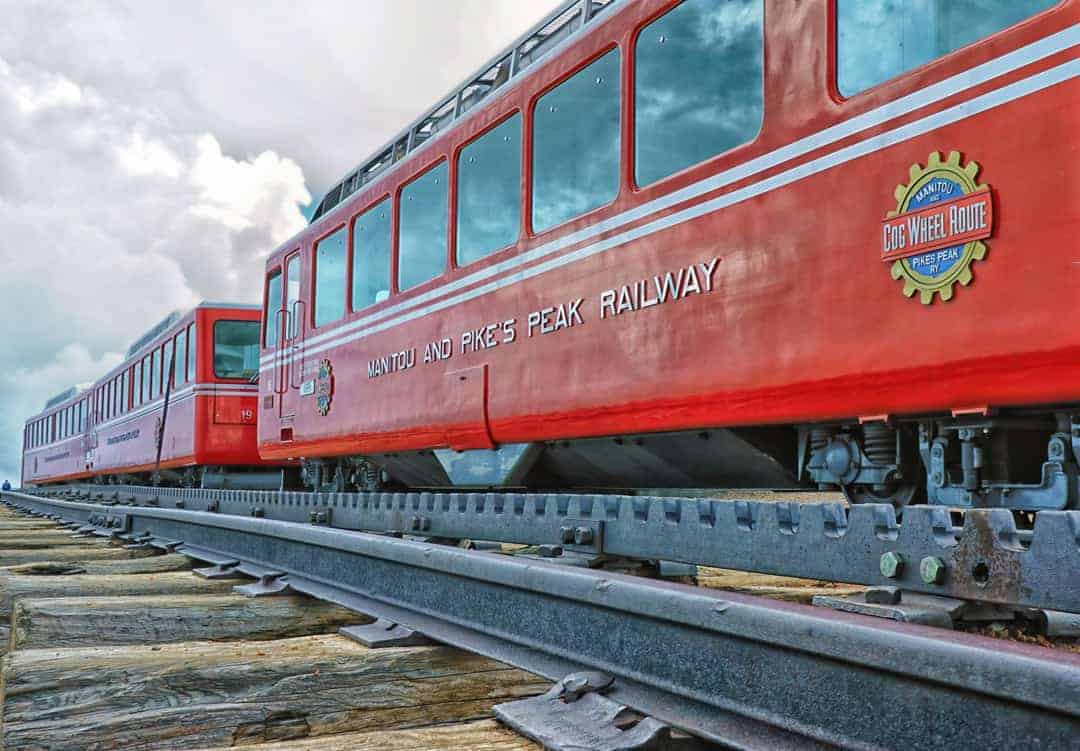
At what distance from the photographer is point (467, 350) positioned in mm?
5754

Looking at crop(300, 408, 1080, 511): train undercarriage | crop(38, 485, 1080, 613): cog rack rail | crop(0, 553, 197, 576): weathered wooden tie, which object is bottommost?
crop(0, 553, 197, 576): weathered wooden tie

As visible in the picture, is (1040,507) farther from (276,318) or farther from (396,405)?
(276,318)

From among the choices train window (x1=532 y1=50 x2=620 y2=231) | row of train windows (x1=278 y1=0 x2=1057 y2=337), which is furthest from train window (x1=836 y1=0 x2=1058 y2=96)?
train window (x1=532 y1=50 x2=620 y2=231)

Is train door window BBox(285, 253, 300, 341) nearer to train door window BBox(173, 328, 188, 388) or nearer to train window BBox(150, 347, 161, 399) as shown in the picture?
train door window BBox(173, 328, 188, 388)

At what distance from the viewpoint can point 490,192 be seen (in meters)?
5.69

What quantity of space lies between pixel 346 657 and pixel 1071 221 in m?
2.18

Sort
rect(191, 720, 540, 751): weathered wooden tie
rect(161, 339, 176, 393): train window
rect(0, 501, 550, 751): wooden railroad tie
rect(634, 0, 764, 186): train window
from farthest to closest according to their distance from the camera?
rect(161, 339, 176, 393): train window → rect(634, 0, 764, 186): train window → rect(0, 501, 550, 751): wooden railroad tie → rect(191, 720, 540, 751): weathered wooden tie

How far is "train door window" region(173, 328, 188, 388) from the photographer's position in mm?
13477

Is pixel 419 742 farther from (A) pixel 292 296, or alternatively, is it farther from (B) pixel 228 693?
(A) pixel 292 296

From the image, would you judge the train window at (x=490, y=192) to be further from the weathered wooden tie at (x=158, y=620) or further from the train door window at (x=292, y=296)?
the train door window at (x=292, y=296)

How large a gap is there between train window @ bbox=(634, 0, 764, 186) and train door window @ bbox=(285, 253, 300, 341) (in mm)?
5032

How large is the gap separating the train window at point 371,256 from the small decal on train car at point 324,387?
67 cm

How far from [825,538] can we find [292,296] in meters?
7.23

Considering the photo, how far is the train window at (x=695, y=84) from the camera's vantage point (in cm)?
389
